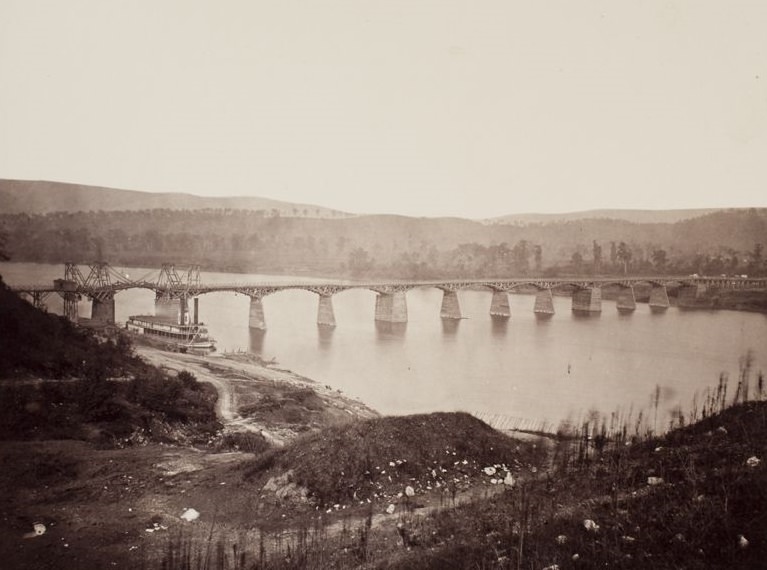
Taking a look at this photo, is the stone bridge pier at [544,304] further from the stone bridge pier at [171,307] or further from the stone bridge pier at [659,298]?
the stone bridge pier at [171,307]

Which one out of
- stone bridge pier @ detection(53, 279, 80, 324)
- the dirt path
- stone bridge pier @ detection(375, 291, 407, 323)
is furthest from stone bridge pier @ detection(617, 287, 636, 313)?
stone bridge pier @ detection(53, 279, 80, 324)

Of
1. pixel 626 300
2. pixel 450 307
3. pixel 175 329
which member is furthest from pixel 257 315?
pixel 626 300

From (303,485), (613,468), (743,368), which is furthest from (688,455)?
(743,368)

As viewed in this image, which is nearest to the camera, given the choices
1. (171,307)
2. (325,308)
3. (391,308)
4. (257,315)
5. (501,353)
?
(501,353)

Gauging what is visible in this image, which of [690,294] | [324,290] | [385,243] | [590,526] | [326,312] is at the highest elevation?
[385,243]

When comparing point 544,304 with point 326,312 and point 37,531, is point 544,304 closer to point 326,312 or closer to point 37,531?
point 326,312

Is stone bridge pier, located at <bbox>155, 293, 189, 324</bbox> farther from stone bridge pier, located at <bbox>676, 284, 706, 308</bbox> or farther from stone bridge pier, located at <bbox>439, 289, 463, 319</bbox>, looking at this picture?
stone bridge pier, located at <bbox>676, 284, 706, 308</bbox>

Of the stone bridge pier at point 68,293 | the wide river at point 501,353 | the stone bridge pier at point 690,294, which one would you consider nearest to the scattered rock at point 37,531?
the wide river at point 501,353
